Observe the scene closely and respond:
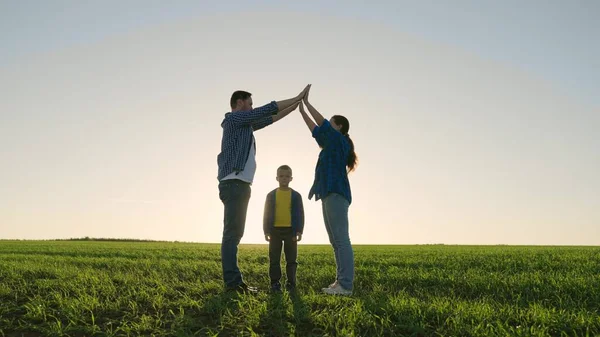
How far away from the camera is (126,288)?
751 centimetres

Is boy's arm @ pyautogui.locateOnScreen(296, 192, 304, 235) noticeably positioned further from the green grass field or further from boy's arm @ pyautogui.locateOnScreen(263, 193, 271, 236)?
the green grass field

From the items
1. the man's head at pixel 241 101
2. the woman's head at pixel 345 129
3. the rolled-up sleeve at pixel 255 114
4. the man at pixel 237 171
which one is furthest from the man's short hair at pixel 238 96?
the woman's head at pixel 345 129

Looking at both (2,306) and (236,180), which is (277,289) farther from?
(2,306)

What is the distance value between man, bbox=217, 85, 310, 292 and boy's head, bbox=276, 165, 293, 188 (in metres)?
0.89

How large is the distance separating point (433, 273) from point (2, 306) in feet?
25.9

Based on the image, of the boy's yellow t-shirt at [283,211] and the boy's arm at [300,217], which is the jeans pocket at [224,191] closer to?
the boy's yellow t-shirt at [283,211]

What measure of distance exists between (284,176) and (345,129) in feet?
4.42

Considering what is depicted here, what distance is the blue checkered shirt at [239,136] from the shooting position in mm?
6789

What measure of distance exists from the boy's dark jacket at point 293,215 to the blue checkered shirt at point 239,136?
1164 mm

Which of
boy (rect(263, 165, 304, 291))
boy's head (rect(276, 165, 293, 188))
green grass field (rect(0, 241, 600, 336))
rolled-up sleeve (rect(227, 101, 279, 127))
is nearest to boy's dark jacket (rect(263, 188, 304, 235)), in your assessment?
boy (rect(263, 165, 304, 291))

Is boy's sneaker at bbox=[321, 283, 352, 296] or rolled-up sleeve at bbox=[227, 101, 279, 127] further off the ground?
rolled-up sleeve at bbox=[227, 101, 279, 127]

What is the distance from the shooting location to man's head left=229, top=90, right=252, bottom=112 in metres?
7.12

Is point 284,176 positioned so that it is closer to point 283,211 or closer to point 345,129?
point 283,211

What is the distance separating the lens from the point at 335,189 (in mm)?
6816
